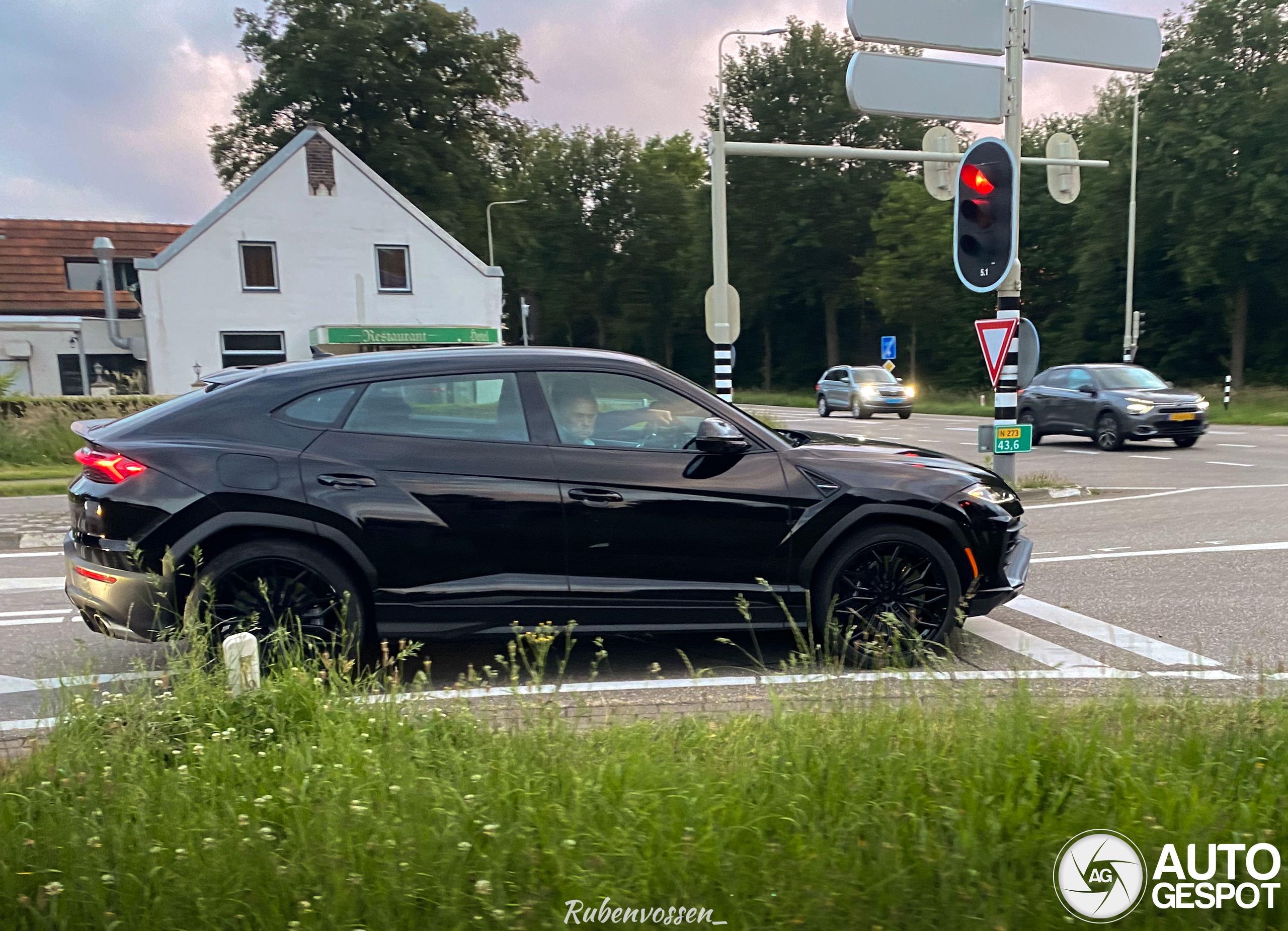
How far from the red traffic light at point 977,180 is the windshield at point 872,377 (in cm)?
2308

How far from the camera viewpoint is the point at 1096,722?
11.5ft

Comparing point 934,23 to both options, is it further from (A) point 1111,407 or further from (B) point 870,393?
(B) point 870,393

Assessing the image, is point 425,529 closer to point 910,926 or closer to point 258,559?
point 258,559

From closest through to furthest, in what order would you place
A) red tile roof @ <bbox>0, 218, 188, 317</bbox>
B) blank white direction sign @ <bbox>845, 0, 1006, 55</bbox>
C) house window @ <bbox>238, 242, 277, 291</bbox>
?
blank white direction sign @ <bbox>845, 0, 1006, 55</bbox>
house window @ <bbox>238, 242, 277, 291</bbox>
red tile roof @ <bbox>0, 218, 188, 317</bbox>

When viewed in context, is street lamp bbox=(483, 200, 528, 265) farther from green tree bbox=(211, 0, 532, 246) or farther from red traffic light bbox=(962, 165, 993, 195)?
red traffic light bbox=(962, 165, 993, 195)

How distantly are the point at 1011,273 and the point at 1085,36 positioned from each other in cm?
286

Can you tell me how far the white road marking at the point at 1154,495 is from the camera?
38.4 ft

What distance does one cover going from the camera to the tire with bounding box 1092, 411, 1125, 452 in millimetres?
18531

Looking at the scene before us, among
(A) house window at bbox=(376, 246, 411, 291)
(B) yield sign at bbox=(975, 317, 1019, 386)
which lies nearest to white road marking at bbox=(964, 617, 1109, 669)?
(B) yield sign at bbox=(975, 317, 1019, 386)

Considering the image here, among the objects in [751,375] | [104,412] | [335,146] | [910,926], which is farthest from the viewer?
[751,375]

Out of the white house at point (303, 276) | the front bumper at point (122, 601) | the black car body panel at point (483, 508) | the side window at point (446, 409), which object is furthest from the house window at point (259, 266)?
the side window at point (446, 409)

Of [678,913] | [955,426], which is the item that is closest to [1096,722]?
[678,913]

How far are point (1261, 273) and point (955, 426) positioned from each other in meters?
16.6

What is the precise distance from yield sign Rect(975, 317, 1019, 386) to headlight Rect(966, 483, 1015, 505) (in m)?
5.73
